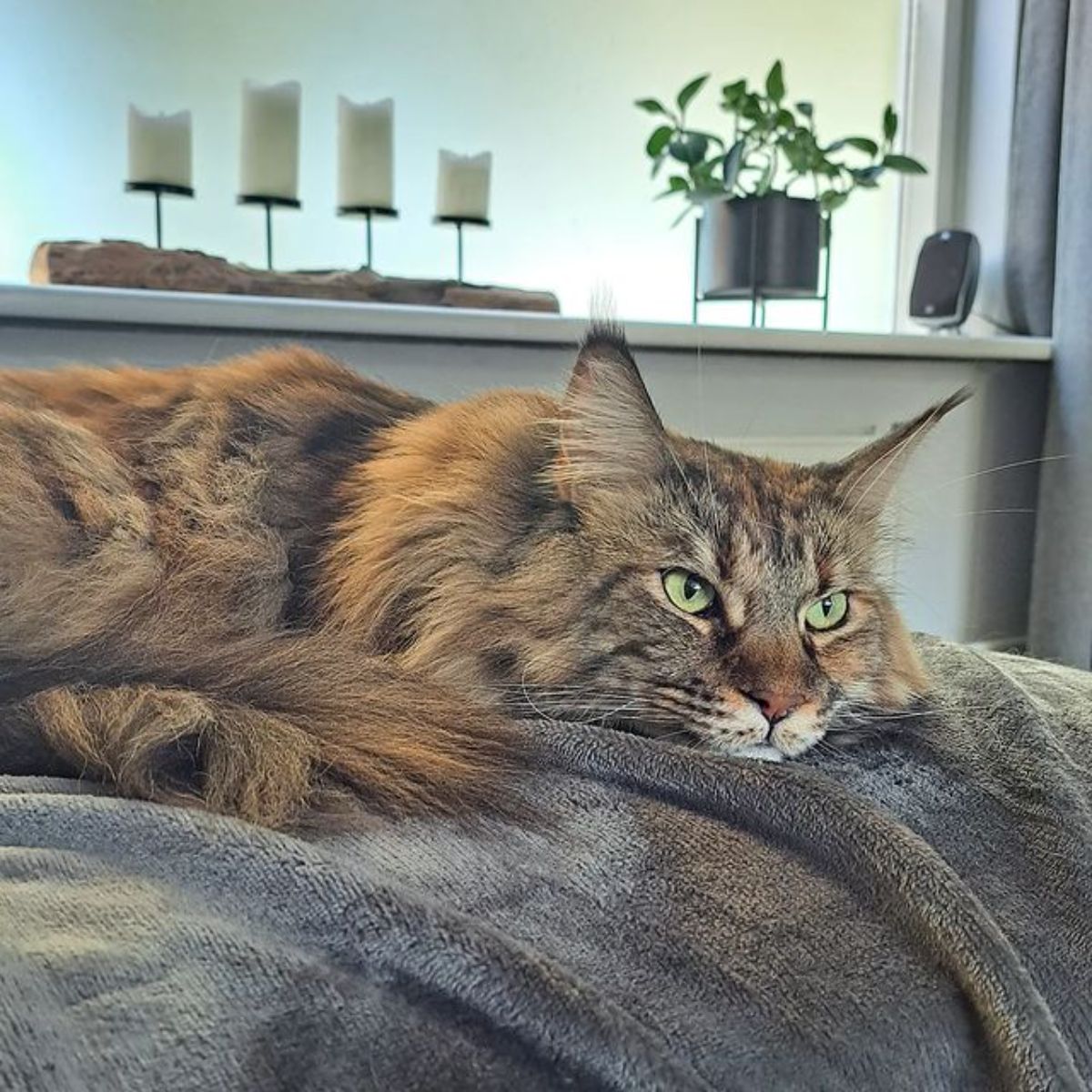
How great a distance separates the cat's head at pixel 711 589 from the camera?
32.1 inches

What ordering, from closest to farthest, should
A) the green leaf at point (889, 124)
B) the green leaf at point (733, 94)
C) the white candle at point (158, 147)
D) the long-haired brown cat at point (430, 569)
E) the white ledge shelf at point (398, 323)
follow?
the long-haired brown cat at point (430, 569) < the white ledge shelf at point (398, 323) < the white candle at point (158, 147) < the green leaf at point (733, 94) < the green leaf at point (889, 124)

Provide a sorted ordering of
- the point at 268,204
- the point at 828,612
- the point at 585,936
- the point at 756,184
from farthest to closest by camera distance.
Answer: the point at 756,184
the point at 268,204
the point at 828,612
the point at 585,936

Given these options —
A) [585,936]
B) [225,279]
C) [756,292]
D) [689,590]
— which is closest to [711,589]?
[689,590]

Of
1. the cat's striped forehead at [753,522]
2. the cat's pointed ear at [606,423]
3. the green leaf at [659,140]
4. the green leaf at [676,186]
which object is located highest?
the green leaf at [659,140]

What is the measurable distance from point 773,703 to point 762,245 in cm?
155

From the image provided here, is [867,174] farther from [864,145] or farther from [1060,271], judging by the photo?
[1060,271]

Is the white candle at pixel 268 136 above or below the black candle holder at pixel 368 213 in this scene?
above

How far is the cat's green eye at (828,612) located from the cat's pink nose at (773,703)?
0.32ft

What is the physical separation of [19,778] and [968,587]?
84.4 inches

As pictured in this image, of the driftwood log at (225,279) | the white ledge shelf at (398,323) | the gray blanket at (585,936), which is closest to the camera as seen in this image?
the gray blanket at (585,936)

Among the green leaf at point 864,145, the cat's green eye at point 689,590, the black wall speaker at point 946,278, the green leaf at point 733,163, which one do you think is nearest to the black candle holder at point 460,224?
the green leaf at point 733,163

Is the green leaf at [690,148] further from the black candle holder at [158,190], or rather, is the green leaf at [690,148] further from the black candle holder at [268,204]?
the black candle holder at [158,190]

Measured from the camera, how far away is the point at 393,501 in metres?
0.92

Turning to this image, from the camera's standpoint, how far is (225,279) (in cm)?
171
